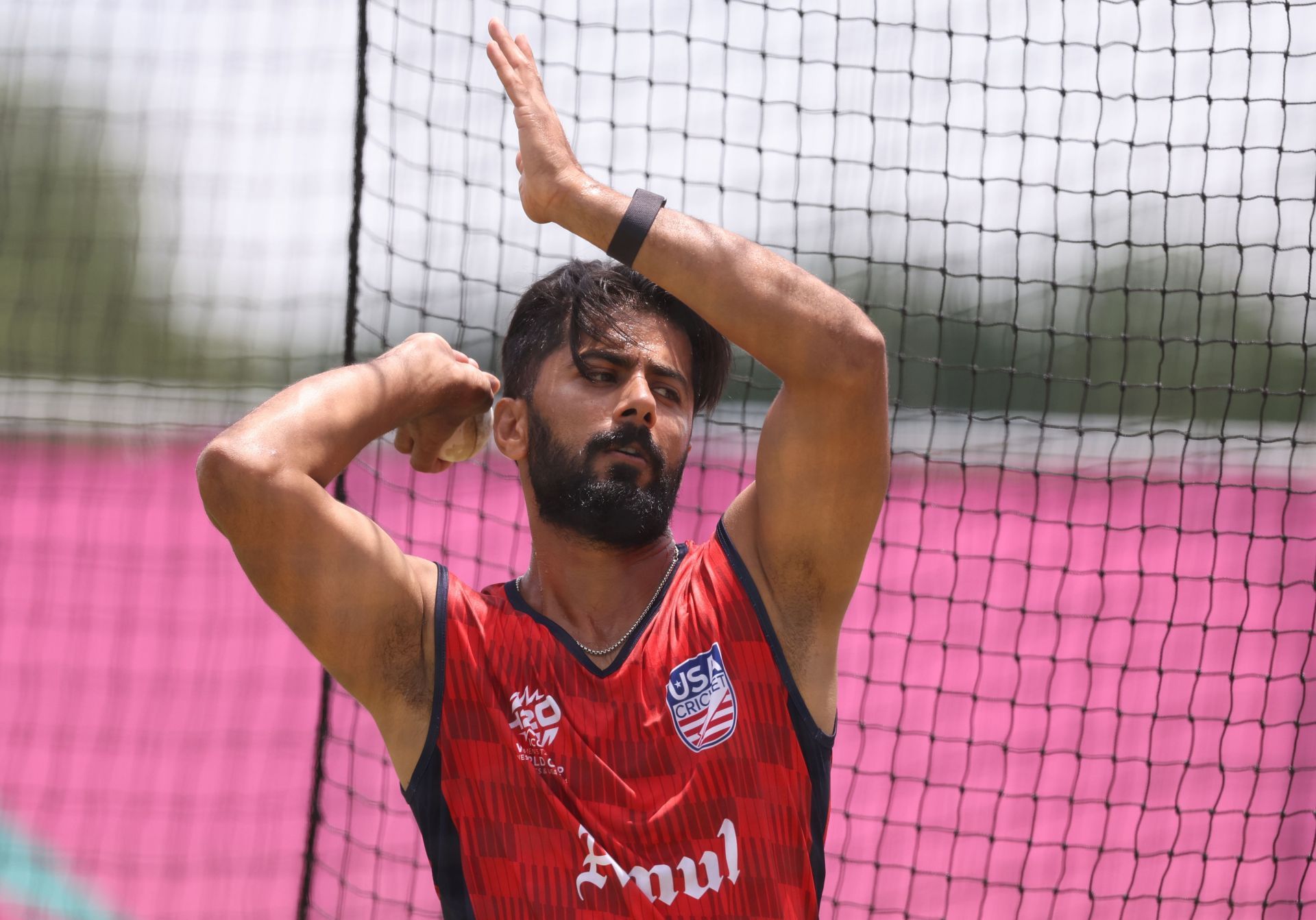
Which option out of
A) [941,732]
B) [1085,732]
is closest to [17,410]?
[941,732]

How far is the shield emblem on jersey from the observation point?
1.95 metres

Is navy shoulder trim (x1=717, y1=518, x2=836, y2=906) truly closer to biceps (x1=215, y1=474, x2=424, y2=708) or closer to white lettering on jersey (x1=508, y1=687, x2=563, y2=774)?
white lettering on jersey (x1=508, y1=687, x2=563, y2=774)

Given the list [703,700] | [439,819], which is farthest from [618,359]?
[439,819]

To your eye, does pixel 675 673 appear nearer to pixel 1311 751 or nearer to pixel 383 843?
pixel 383 843

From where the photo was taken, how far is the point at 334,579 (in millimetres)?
1943

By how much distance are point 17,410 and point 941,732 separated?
7.89 m

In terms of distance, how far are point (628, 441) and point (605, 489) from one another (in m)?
0.09

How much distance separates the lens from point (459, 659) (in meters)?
2.05

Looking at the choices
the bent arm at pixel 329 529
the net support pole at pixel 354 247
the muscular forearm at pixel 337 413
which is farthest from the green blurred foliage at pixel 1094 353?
the bent arm at pixel 329 529

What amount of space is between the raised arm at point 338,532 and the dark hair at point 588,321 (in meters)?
0.15

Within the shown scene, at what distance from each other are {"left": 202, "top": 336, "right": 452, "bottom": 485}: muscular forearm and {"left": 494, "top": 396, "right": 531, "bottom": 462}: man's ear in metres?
0.13

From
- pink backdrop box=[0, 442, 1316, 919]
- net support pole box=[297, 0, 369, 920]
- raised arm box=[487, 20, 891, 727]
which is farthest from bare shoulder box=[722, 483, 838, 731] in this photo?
pink backdrop box=[0, 442, 1316, 919]

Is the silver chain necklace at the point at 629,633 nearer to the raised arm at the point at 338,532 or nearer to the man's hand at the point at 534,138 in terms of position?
the raised arm at the point at 338,532

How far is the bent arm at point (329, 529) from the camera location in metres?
1.90
